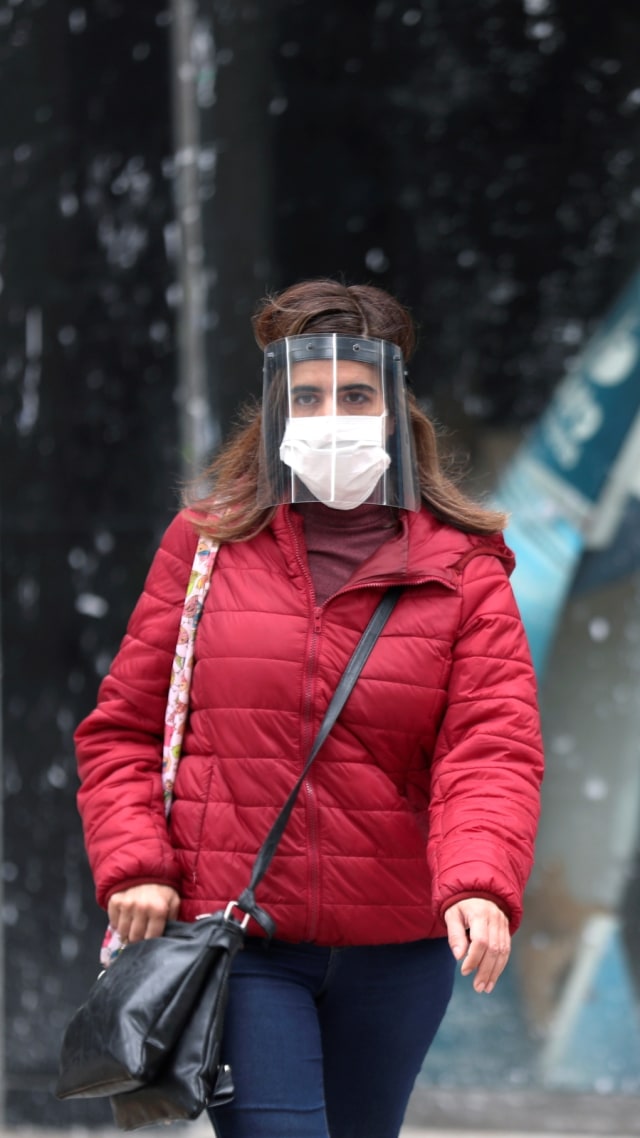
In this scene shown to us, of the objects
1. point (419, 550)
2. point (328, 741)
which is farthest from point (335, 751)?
point (419, 550)

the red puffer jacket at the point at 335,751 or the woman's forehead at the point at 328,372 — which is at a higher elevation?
the woman's forehead at the point at 328,372

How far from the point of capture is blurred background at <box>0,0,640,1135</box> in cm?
489

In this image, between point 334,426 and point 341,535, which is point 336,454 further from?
point 341,535

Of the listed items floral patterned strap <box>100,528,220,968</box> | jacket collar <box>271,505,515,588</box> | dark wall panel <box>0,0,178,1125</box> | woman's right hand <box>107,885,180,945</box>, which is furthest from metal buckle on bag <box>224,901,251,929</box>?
dark wall panel <box>0,0,178,1125</box>

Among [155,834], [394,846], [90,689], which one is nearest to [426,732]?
[394,846]

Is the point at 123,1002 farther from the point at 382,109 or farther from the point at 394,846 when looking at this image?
the point at 382,109

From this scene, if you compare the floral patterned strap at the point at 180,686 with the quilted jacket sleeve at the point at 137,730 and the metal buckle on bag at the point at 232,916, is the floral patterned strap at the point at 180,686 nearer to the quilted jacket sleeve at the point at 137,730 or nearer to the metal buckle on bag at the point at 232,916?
the quilted jacket sleeve at the point at 137,730

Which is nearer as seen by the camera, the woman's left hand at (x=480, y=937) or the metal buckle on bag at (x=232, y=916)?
the woman's left hand at (x=480, y=937)

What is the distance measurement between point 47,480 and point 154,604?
249cm

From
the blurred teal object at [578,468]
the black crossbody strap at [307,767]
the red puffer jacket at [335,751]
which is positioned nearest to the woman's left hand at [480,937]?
the red puffer jacket at [335,751]

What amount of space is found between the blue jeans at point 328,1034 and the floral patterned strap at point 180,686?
0.28 metres

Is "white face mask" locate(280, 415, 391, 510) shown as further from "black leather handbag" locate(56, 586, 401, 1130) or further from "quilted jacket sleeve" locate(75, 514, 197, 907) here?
"black leather handbag" locate(56, 586, 401, 1130)

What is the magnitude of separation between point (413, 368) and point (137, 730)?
268 cm

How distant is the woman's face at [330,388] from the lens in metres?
2.53
